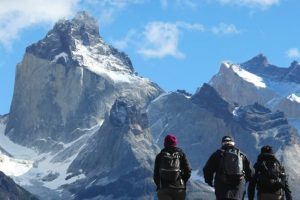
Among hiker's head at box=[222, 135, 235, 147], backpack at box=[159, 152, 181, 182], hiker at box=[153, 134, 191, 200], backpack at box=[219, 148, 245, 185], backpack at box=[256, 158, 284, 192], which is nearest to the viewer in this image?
backpack at box=[219, 148, 245, 185]

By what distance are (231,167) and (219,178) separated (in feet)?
1.63

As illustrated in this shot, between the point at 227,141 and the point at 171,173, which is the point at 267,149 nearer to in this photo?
the point at 227,141

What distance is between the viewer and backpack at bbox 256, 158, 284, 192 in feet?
101

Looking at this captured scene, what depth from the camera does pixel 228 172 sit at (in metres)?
29.9

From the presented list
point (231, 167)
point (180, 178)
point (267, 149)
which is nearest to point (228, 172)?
point (231, 167)

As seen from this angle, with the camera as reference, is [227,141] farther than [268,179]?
No

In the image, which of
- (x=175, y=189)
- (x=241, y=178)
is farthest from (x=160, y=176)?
(x=241, y=178)

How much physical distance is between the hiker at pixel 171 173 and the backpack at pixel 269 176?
2255 millimetres

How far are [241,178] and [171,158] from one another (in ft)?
7.45

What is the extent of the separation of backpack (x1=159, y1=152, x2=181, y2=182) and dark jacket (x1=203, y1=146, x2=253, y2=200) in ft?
3.41

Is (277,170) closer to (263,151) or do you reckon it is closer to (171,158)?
(263,151)

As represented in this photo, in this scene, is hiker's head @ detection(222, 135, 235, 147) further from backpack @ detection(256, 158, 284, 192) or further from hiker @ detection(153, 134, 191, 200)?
backpack @ detection(256, 158, 284, 192)

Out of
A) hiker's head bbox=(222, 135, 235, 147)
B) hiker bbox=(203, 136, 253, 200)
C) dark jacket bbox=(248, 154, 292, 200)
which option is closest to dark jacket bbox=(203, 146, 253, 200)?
hiker bbox=(203, 136, 253, 200)

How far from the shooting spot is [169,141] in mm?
30781
